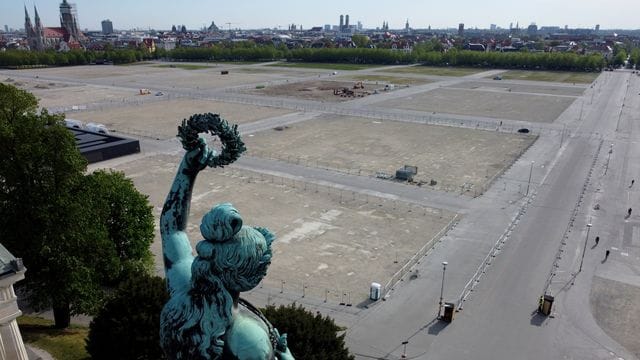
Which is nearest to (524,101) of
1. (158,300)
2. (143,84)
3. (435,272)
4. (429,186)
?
(429,186)

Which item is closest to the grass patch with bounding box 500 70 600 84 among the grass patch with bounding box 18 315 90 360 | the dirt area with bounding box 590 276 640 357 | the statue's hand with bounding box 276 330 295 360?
the dirt area with bounding box 590 276 640 357

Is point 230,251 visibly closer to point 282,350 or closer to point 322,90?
point 282,350

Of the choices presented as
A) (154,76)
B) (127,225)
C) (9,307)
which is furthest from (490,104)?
(9,307)

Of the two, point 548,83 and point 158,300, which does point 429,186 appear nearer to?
point 158,300

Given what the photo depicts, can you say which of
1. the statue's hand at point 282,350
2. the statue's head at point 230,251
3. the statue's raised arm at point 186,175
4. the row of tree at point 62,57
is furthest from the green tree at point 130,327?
the row of tree at point 62,57

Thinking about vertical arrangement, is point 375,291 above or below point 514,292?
above

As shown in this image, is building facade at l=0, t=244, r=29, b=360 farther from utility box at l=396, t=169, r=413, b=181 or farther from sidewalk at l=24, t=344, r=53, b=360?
utility box at l=396, t=169, r=413, b=181
